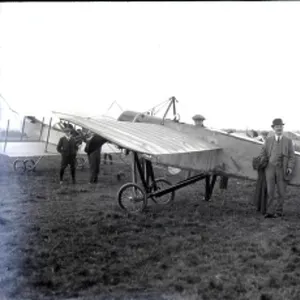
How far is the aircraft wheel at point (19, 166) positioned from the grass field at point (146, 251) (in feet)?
17.6

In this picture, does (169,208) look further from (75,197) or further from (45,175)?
(45,175)

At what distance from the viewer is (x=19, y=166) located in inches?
569

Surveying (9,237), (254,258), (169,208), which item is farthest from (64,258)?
(169,208)

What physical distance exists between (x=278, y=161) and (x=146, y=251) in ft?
10.9

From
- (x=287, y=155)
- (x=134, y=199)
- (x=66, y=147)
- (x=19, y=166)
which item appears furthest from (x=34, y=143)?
(x=287, y=155)

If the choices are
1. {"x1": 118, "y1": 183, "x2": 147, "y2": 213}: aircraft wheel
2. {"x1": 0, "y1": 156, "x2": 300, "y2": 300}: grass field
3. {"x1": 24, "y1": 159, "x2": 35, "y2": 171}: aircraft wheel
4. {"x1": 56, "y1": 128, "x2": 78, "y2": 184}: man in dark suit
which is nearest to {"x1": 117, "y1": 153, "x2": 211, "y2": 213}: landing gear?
{"x1": 118, "y1": 183, "x2": 147, "y2": 213}: aircraft wheel

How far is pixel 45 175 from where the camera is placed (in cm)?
1286

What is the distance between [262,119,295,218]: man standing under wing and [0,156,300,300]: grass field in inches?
19.8

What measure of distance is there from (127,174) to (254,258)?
9.62 m

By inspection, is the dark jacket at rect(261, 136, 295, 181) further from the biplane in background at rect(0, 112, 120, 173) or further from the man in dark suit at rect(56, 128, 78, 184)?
the biplane in background at rect(0, 112, 120, 173)

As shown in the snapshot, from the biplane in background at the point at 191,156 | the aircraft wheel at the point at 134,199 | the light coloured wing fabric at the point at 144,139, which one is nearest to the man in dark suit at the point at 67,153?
the biplane in background at the point at 191,156

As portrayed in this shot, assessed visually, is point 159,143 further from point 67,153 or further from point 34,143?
point 34,143

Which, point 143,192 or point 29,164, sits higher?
point 143,192

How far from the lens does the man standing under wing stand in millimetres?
6996
